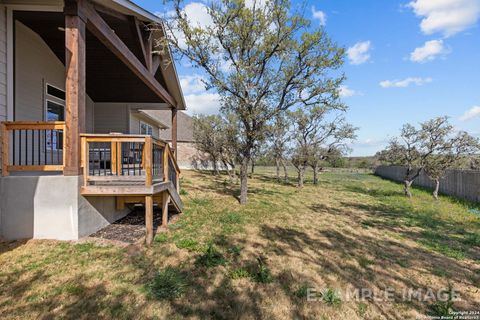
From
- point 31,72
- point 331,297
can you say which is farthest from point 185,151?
point 331,297

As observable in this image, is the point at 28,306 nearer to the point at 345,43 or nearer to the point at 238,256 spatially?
the point at 238,256

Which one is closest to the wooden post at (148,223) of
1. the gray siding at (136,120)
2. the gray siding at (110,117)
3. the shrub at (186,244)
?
the shrub at (186,244)

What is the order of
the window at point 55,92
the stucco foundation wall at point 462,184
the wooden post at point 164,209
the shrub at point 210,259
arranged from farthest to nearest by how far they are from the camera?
the stucco foundation wall at point 462,184
the window at point 55,92
the wooden post at point 164,209
the shrub at point 210,259

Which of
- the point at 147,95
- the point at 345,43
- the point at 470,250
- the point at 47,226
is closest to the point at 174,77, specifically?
the point at 147,95

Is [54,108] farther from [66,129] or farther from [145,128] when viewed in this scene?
[145,128]

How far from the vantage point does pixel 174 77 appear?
9594 mm

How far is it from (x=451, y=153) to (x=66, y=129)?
1515 centimetres

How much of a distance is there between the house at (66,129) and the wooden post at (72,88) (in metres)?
0.01

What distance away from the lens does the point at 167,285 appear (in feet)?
11.2

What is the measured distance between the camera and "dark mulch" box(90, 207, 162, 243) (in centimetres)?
479

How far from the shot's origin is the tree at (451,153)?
39.4 feet

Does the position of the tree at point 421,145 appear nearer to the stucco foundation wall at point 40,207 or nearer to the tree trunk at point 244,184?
the tree trunk at point 244,184

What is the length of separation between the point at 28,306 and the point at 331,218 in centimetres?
711

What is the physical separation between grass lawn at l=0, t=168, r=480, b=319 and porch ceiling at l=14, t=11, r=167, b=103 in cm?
527
